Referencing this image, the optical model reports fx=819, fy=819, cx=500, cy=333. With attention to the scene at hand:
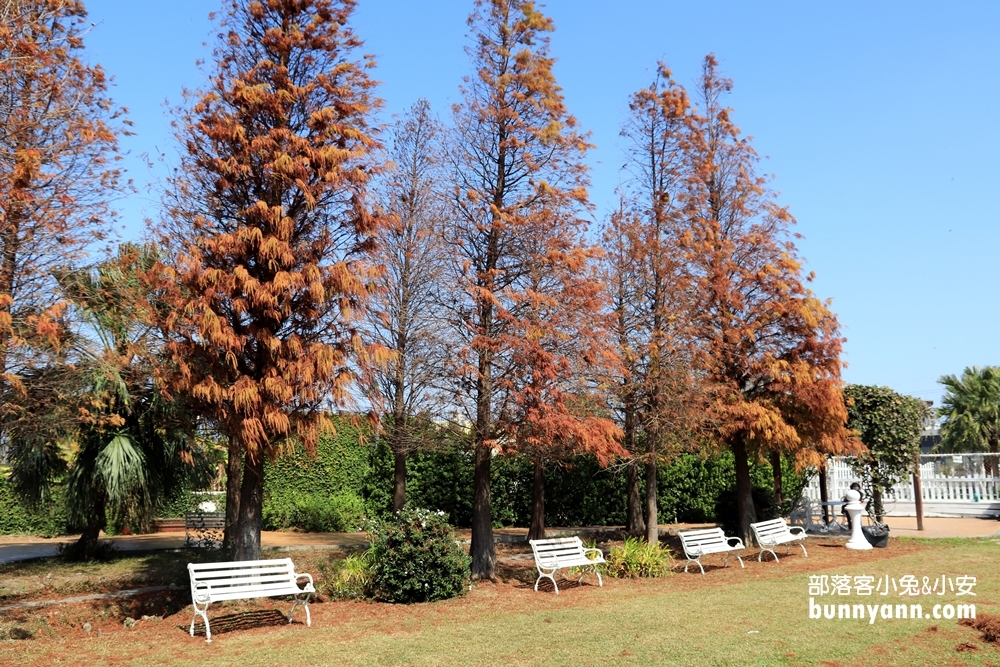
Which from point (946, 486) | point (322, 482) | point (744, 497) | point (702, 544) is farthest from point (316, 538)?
point (946, 486)

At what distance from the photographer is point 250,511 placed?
11430 millimetres

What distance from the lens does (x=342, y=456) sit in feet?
72.2

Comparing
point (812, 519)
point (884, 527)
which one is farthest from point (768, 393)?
point (812, 519)

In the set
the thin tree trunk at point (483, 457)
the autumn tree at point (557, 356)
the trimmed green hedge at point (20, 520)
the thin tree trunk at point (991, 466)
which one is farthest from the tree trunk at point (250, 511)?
the thin tree trunk at point (991, 466)

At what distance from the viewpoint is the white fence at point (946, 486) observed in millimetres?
24406

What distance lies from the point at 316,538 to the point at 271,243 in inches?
398

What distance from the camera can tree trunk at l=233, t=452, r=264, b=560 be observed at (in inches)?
442

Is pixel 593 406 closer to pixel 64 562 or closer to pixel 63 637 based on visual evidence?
pixel 63 637

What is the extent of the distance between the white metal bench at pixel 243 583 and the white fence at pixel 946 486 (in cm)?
1799

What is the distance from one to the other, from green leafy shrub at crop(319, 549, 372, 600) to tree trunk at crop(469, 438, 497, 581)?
74.7 inches

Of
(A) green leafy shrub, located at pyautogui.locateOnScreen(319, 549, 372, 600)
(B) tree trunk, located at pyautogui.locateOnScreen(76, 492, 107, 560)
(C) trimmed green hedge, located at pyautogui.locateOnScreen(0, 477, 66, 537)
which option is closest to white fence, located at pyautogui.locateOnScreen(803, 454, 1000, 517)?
(A) green leafy shrub, located at pyautogui.locateOnScreen(319, 549, 372, 600)

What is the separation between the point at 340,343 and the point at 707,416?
744cm

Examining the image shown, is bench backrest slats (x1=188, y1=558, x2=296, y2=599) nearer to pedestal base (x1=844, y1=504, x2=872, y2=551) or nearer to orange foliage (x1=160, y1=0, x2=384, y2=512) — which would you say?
orange foliage (x1=160, y1=0, x2=384, y2=512)

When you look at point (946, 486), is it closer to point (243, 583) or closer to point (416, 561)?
point (416, 561)
